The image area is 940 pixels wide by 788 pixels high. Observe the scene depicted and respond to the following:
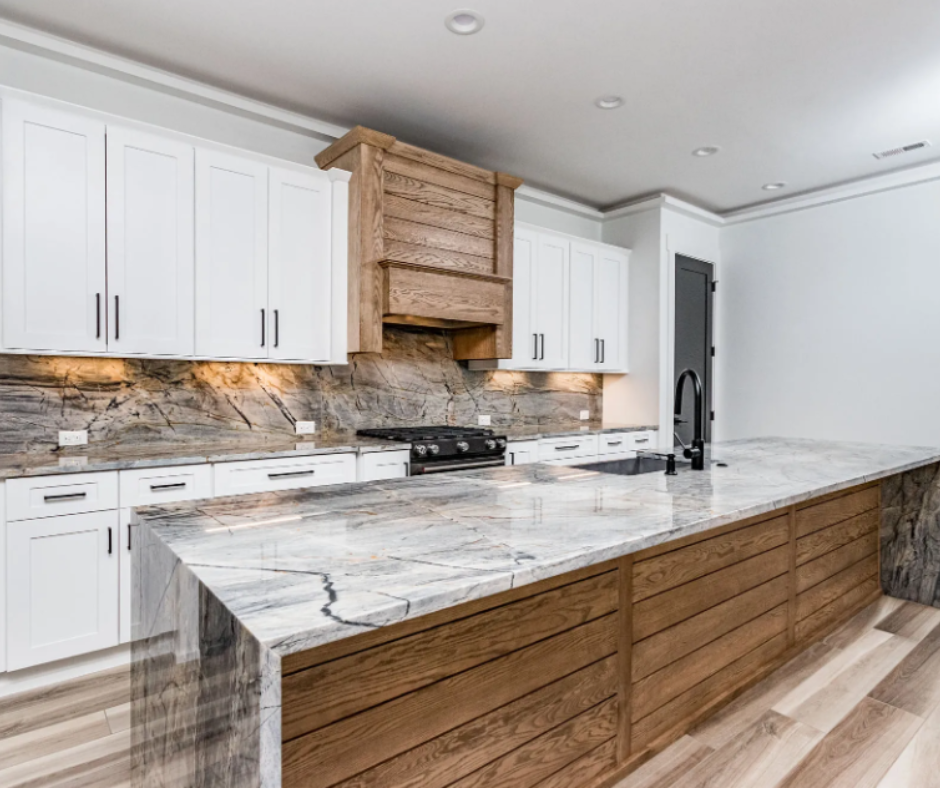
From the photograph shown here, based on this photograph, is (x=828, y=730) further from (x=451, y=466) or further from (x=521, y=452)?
(x=521, y=452)

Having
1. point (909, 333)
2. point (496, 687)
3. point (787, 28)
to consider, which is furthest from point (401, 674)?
point (909, 333)

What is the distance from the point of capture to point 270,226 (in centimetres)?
335

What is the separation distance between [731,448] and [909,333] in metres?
2.20

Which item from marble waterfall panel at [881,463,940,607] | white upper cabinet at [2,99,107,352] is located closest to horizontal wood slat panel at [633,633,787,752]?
marble waterfall panel at [881,463,940,607]

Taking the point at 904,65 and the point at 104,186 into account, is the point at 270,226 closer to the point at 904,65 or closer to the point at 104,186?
the point at 104,186

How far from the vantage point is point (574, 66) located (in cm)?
308

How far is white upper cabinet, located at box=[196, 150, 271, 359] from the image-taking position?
3139 mm

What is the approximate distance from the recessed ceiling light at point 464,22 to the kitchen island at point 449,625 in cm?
195

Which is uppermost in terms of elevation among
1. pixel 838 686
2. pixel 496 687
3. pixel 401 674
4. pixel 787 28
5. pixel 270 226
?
pixel 787 28

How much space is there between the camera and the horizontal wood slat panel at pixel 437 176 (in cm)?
369

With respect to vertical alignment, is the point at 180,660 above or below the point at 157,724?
above

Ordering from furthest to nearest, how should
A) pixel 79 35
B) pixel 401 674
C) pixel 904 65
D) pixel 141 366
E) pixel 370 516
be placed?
pixel 141 366 → pixel 904 65 → pixel 79 35 → pixel 370 516 → pixel 401 674

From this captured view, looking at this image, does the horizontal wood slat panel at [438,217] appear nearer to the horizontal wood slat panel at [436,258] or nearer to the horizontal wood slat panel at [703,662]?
the horizontal wood slat panel at [436,258]

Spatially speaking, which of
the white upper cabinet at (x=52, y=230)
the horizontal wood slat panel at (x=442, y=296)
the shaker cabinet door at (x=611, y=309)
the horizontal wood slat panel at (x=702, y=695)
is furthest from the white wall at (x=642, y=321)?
the white upper cabinet at (x=52, y=230)
